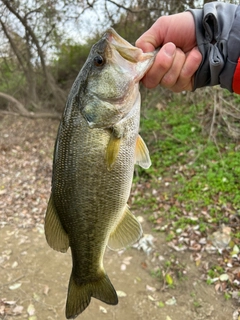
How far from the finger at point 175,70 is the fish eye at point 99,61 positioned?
397 mm

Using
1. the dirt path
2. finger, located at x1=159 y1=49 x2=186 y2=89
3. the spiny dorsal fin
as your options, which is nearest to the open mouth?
finger, located at x1=159 y1=49 x2=186 y2=89

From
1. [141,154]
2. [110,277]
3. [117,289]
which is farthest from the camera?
[110,277]

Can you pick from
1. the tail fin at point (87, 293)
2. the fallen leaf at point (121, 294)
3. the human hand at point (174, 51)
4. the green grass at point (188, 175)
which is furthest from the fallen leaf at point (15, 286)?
the human hand at point (174, 51)

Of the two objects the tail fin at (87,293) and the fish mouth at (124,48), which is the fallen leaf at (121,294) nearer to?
the tail fin at (87,293)

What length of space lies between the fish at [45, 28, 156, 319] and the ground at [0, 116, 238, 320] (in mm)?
2682

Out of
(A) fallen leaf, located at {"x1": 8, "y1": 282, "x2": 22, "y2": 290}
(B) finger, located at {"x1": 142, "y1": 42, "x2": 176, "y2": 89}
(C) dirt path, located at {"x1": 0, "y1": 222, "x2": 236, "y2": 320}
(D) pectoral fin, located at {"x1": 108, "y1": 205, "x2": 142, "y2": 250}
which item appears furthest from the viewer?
(A) fallen leaf, located at {"x1": 8, "y1": 282, "x2": 22, "y2": 290}

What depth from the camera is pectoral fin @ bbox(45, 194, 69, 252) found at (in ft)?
6.06

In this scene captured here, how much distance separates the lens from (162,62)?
175 cm

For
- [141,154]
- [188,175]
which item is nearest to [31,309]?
[141,154]

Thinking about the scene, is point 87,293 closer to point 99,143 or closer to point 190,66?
point 99,143

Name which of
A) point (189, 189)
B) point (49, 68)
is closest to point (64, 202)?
point (189, 189)

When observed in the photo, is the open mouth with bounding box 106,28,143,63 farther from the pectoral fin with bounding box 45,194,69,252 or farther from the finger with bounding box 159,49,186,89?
the pectoral fin with bounding box 45,194,69,252

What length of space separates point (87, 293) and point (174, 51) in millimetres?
1513

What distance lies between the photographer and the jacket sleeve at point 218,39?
186 centimetres
